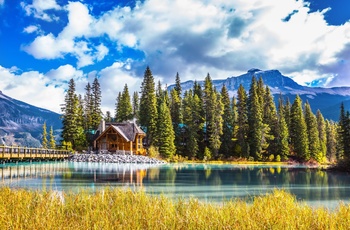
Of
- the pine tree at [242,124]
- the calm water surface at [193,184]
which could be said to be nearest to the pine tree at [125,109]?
the pine tree at [242,124]

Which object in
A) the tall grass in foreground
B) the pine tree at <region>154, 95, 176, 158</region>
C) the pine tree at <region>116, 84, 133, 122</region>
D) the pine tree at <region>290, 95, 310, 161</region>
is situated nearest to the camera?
the tall grass in foreground

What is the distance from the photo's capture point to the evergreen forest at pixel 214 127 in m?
54.7

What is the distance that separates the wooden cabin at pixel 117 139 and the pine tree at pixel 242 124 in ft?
53.2

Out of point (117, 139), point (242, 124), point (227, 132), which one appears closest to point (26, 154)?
point (117, 139)

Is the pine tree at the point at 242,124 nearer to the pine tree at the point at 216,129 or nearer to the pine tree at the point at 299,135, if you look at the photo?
the pine tree at the point at 216,129

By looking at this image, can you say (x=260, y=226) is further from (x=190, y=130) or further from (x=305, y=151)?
(x=305, y=151)

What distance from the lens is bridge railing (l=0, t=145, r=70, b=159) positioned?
30.3 metres

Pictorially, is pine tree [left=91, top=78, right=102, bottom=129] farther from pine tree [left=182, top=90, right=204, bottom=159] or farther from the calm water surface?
the calm water surface

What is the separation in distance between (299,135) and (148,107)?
1044 inches

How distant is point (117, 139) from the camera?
54375 mm

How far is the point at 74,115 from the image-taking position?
2156 inches

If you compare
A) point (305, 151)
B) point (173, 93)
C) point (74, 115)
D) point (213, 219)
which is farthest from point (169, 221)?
point (173, 93)

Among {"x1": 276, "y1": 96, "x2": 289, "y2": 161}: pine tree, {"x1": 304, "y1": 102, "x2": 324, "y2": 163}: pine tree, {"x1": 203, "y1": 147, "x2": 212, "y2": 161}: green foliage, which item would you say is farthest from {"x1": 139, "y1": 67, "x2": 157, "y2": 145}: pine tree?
{"x1": 304, "y1": 102, "x2": 324, "y2": 163}: pine tree

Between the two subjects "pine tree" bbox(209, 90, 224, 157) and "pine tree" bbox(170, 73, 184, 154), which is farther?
"pine tree" bbox(170, 73, 184, 154)
